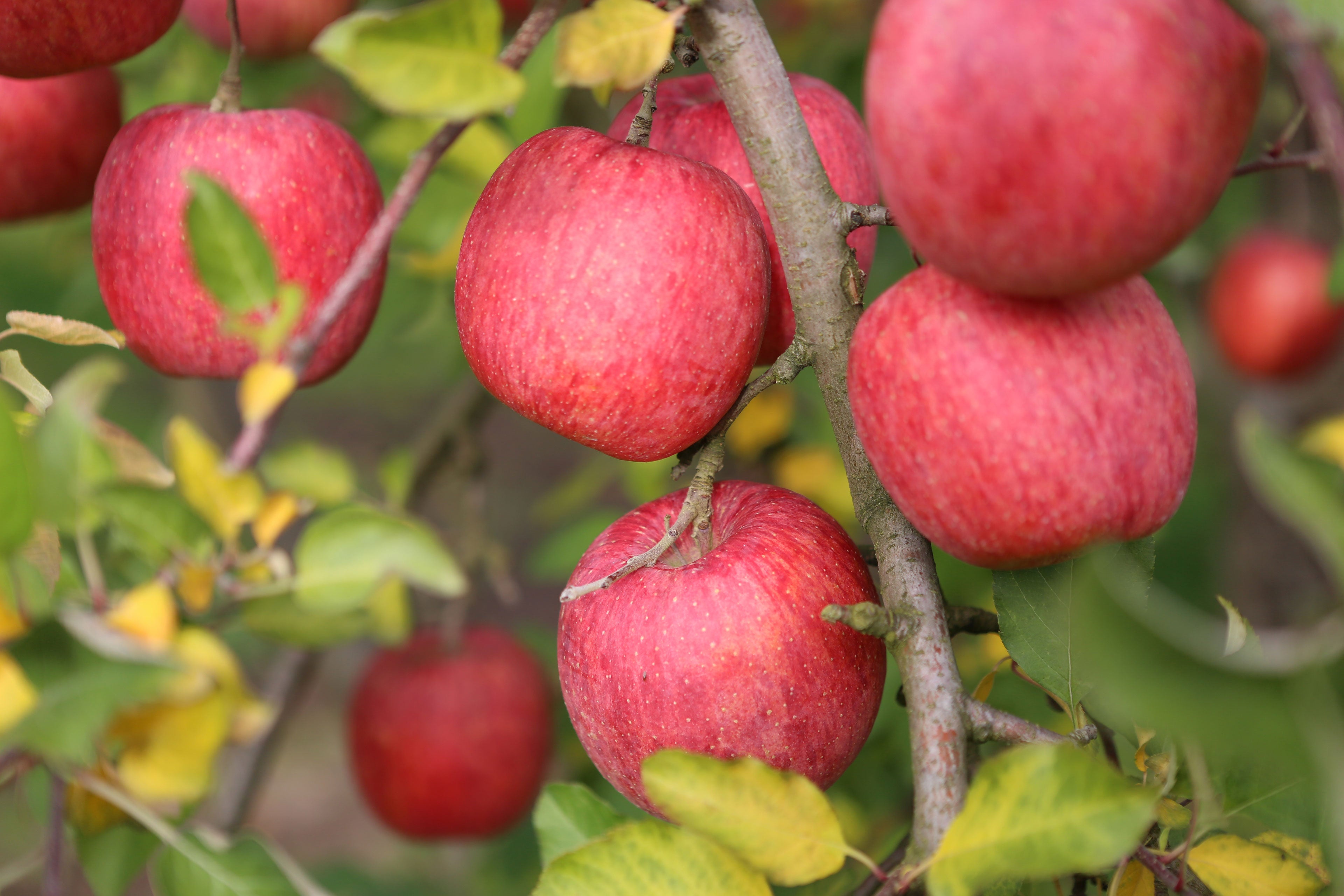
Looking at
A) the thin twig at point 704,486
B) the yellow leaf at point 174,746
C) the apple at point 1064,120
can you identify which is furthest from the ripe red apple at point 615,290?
the yellow leaf at point 174,746

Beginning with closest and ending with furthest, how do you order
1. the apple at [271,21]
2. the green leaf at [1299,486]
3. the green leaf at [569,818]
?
1. the green leaf at [1299,486]
2. the green leaf at [569,818]
3. the apple at [271,21]

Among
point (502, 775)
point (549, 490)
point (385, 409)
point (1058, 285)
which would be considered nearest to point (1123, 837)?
point (1058, 285)

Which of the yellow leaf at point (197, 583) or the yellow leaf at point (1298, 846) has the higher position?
the yellow leaf at point (197, 583)

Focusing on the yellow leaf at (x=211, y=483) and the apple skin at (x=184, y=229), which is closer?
the yellow leaf at (x=211, y=483)

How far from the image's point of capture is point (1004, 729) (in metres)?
0.60

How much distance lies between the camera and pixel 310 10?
1073 millimetres

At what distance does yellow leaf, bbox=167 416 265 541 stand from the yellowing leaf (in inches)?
6.6

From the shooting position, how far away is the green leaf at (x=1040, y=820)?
1.48 ft

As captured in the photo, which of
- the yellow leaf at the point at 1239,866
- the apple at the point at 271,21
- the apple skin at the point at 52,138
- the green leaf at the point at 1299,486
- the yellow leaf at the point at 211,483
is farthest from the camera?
the apple at the point at 271,21

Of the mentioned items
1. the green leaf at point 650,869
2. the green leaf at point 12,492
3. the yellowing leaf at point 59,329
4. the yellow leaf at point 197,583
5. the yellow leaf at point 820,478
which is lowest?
the yellow leaf at point 820,478

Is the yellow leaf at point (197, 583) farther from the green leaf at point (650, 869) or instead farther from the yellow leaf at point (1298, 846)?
the yellow leaf at point (1298, 846)

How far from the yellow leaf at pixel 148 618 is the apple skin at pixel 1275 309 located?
207 cm

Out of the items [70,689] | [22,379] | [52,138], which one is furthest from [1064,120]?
[52,138]

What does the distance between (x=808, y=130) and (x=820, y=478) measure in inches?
25.4
